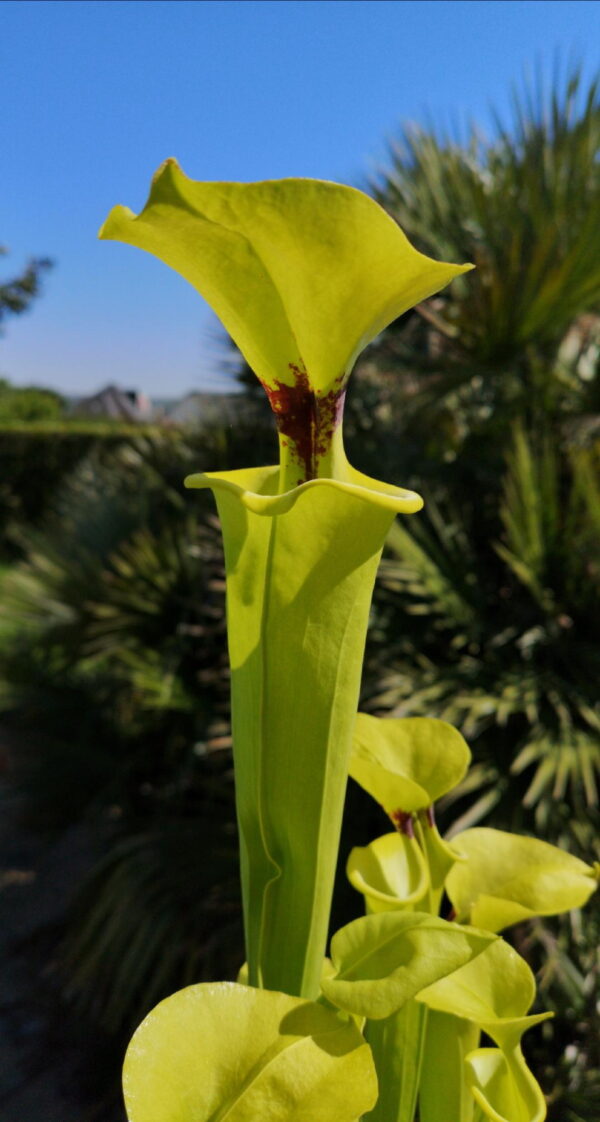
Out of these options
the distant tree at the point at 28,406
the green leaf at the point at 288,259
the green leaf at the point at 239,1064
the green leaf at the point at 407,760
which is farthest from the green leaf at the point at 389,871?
the distant tree at the point at 28,406

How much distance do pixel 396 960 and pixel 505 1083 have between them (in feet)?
0.50

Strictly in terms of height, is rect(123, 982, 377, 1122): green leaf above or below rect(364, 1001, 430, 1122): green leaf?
above

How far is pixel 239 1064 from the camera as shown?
0.97 ft

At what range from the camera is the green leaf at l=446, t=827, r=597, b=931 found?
17.8 inches

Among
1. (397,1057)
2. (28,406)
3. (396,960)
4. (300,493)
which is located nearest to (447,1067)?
(397,1057)

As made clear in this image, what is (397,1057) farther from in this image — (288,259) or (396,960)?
(288,259)

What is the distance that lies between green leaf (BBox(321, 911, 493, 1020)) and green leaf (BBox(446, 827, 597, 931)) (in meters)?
0.14

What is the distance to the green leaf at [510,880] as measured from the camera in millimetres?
452

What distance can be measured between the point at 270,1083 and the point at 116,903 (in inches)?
76.5

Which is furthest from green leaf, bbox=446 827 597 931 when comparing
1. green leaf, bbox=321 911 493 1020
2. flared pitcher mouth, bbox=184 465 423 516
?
flared pitcher mouth, bbox=184 465 423 516

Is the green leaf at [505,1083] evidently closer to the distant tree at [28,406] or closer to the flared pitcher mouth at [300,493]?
the flared pitcher mouth at [300,493]

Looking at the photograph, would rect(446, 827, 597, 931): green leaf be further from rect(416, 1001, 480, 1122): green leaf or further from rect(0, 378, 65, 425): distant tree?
rect(0, 378, 65, 425): distant tree

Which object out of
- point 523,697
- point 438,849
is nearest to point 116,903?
point 523,697

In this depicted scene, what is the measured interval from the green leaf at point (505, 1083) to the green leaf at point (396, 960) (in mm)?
117
